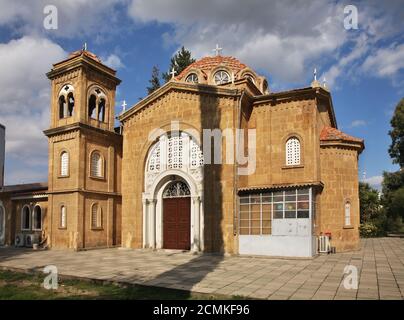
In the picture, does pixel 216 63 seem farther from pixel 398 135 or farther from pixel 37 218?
pixel 398 135

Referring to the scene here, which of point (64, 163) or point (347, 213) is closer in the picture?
point (347, 213)

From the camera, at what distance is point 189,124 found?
20781 millimetres

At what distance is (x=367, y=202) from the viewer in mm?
38812

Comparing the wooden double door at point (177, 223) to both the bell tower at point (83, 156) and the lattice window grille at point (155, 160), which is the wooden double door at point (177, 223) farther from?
the bell tower at point (83, 156)

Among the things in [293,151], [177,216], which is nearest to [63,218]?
[177,216]

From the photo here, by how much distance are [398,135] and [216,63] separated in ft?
91.4

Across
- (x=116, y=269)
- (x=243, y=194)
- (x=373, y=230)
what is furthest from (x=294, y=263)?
(x=373, y=230)

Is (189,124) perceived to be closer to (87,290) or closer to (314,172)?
(314,172)

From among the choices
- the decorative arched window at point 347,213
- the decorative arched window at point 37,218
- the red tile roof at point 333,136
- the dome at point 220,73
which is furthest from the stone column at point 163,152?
the decorative arched window at point 347,213

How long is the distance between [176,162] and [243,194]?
14.3 feet

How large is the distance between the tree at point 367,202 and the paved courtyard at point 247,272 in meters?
21.1

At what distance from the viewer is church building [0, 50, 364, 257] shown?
18.8 metres

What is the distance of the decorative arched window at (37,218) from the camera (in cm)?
2497

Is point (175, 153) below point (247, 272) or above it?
above
